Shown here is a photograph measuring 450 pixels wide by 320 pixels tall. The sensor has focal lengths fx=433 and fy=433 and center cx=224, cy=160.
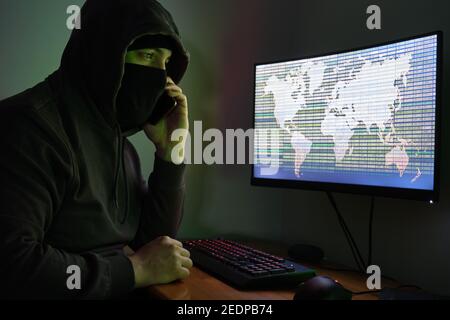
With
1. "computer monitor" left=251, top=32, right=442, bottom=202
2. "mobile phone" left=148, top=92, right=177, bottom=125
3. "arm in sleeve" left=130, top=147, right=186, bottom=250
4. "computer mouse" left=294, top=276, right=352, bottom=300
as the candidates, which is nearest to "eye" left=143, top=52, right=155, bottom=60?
"mobile phone" left=148, top=92, right=177, bottom=125

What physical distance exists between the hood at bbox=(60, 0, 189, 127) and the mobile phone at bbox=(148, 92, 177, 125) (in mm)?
219

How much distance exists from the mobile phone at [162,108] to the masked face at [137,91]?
14 centimetres

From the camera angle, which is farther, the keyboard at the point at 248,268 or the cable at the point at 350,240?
the cable at the point at 350,240

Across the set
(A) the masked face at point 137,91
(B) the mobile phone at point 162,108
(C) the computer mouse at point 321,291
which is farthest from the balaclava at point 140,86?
(C) the computer mouse at point 321,291

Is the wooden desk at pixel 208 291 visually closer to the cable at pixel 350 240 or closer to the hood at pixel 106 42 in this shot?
the cable at pixel 350 240

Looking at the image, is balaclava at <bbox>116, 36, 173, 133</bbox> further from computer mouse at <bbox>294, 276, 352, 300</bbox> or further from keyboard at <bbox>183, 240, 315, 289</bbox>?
computer mouse at <bbox>294, 276, 352, 300</bbox>


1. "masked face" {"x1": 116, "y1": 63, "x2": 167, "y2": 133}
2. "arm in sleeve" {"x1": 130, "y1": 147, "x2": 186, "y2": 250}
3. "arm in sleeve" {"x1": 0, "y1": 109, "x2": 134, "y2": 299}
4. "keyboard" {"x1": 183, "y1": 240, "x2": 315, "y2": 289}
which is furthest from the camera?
"arm in sleeve" {"x1": 130, "y1": 147, "x2": 186, "y2": 250}

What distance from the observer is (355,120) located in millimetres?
1151

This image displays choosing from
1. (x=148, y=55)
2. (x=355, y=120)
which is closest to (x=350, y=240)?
(x=355, y=120)

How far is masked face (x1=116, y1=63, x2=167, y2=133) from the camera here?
104cm

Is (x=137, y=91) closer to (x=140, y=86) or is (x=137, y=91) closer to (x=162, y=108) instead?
(x=140, y=86)

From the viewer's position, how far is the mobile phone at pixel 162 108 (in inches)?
49.0

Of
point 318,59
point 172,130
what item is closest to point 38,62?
point 172,130

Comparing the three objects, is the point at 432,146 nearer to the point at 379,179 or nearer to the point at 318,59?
the point at 379,179
